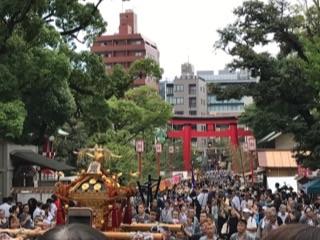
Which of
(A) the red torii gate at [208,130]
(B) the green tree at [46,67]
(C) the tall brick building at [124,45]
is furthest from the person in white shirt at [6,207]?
(C) the tall brick building at [124,45]

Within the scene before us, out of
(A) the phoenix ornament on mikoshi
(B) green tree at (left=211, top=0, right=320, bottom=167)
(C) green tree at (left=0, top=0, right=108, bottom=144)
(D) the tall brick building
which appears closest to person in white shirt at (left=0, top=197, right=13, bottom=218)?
(C) green tree at (left=0, top=0, right=108, bottom=144)

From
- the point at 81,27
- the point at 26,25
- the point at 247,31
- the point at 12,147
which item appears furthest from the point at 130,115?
the point at 26,25

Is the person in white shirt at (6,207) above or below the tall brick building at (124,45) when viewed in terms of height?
below

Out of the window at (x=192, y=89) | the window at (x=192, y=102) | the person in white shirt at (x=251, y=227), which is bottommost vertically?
the person in white shirt at (x=251, y=227)

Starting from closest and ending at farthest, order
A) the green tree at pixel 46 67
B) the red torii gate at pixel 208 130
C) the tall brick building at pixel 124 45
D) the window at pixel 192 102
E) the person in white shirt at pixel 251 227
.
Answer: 1. the person in white shirt at pixel 251 227
2. the green tree at pixel 46 67
3. the red torii gate at pixel 208 130
4. the tall brick building at pixel 124 45
5. the window at pixel 192 102

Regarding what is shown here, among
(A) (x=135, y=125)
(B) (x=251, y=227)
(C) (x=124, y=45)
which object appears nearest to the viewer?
(B) (x=251, y=227)

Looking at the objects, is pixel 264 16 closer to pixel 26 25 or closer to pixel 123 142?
pixel 26 25

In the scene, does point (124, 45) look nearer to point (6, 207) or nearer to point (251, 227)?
point (6, 207)

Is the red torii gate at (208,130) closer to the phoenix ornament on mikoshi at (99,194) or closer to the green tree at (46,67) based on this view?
the green tree at (46,67)

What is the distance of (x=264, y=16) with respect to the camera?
95.1 ft

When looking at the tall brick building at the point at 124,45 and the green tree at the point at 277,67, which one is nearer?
the green tree at the point at 277,67

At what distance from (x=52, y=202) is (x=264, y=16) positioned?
50.1ft

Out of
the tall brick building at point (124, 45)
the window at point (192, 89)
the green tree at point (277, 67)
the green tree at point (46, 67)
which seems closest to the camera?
the green tree at point (46, 67)

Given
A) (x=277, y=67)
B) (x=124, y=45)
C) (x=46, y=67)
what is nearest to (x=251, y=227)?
Answer: (x=46, y=67)
